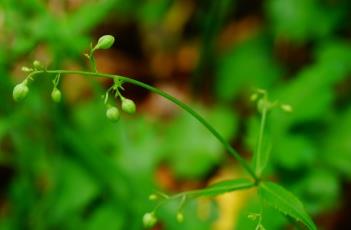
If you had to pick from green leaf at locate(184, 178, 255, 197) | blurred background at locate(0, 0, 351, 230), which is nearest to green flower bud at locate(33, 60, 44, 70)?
green leaf at locate(184, 178, 255, 197)

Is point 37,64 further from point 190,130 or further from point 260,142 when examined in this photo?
point 190,130

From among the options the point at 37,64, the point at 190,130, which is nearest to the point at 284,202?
the point at 37,64

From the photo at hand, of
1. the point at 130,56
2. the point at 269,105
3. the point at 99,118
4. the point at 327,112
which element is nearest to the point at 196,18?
the point at 130,56

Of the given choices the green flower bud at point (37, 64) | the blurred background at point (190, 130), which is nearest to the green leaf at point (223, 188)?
the green flower bud at point (37, 64)

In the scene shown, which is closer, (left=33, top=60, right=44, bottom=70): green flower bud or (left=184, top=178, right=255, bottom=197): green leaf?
(left=33, top=60, right=44, bottom=70): green flower bud

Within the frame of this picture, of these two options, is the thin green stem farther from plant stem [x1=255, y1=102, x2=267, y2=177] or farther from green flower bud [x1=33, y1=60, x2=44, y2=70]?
green flower bud [x1=33, y1=60, x2=44, y2=70]

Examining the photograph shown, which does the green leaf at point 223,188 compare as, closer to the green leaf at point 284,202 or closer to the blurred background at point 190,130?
the green leaf at point 284,202
